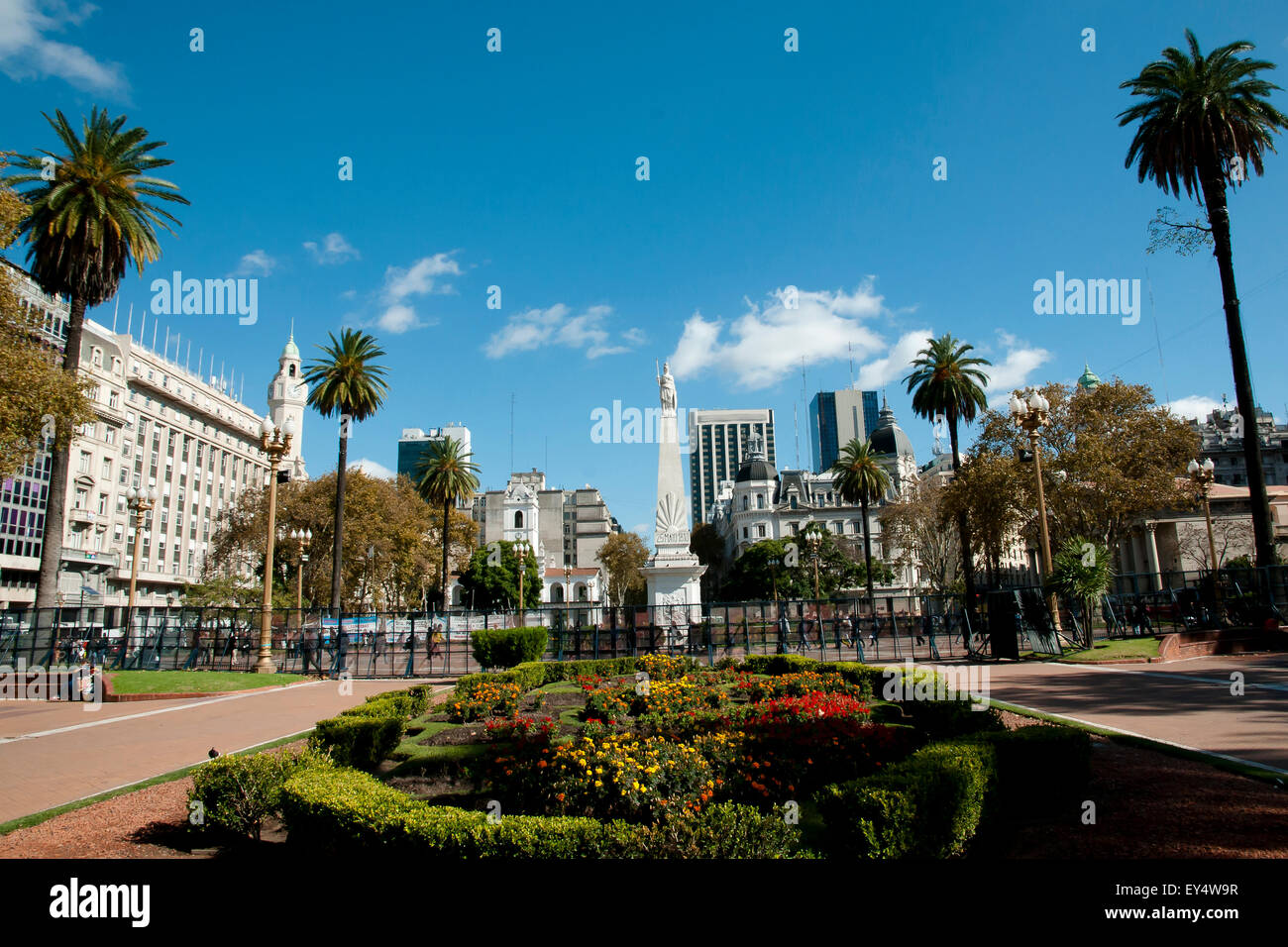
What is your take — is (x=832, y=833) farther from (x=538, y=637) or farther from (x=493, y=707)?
(x=538, y=637)

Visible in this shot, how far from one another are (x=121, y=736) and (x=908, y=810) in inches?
585

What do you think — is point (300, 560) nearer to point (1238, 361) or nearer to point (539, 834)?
point (539, 834)

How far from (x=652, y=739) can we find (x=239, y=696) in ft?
57.9

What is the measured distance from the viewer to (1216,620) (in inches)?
938

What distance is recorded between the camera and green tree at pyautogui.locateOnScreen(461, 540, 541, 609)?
293 ft

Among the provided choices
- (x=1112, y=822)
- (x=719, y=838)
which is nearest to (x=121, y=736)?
(x=719, y=838)

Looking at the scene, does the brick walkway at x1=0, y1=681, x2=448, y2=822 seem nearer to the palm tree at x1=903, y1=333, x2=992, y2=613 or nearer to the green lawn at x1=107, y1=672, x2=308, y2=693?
the green lawn at x1=107, y1=672, x2=308, y2=693

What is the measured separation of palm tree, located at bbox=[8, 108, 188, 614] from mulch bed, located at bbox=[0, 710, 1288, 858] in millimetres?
23205

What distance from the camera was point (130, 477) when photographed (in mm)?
67000

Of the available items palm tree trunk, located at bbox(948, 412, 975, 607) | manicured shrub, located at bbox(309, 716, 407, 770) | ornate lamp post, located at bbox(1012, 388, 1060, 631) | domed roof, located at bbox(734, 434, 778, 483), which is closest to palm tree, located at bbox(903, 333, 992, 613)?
palm tree trunk, located at bbox(948, 412, 975, 607)

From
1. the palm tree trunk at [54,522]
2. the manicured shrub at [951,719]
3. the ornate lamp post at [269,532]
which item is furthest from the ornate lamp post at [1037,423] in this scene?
the palm tree trunk at [54,522]

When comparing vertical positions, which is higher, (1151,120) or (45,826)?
(1151,120)

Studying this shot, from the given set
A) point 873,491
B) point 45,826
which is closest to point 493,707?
point 45,826

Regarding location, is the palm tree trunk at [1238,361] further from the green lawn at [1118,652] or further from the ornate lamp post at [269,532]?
the ornate lamp post at [269,532]
